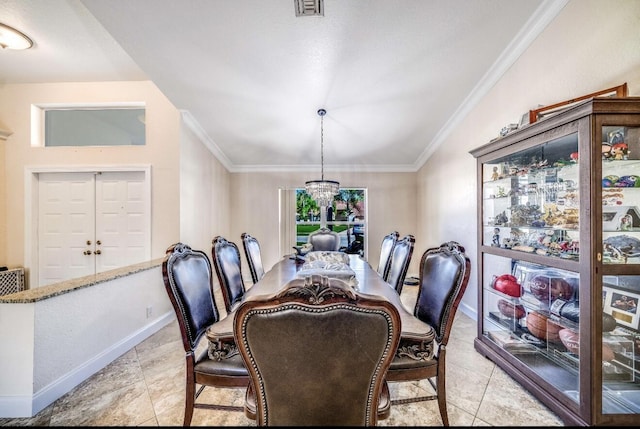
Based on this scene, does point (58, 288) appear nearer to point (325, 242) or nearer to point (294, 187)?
point (325, 242)

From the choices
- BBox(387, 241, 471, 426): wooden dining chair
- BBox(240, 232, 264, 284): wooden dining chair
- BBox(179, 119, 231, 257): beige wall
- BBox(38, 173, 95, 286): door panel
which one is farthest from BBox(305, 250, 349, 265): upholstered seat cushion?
BBox(38, 173, 95, 286): door panel

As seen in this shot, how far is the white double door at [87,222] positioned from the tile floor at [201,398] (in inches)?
66.7

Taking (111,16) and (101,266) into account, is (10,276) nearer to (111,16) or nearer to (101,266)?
(101,266)

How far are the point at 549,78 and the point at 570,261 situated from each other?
1.56 m

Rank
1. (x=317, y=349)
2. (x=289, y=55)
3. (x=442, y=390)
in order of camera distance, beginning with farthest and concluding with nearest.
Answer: (x=289, y=55), (x=442, y=390), (x=317, y=349)

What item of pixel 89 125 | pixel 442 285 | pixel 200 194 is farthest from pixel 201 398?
pixel 89 125

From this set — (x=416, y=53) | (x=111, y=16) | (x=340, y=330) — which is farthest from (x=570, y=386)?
(x=111, y=16)

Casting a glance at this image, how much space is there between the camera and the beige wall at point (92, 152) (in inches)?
134

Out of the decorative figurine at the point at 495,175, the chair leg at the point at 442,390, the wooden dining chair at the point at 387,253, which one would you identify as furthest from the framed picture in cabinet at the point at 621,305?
the wooden dining chair at the point at 387,253

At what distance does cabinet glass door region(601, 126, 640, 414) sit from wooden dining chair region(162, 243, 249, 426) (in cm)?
216

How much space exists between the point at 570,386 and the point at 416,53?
2871 millimetres

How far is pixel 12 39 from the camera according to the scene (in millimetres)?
2660

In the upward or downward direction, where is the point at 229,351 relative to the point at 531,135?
downward

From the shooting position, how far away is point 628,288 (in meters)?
1.61
